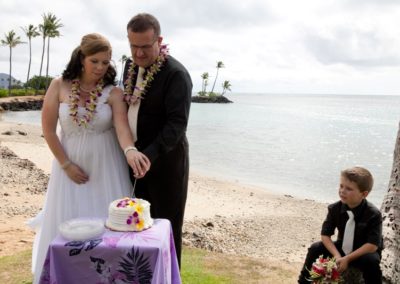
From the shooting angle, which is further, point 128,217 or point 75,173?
point 75,173

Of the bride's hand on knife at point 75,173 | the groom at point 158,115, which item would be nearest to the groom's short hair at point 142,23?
the groom at point 158,115

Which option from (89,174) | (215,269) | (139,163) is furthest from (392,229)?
(89,174)

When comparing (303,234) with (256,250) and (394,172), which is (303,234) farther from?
(394,172)

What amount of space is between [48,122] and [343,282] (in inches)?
118

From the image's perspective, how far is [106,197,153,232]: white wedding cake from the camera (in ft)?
8.93

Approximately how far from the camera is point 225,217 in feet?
37.2

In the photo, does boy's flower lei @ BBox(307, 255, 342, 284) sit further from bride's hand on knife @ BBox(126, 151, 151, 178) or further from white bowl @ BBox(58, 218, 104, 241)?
white bowl @ BBox(58, 218, 104, 241)

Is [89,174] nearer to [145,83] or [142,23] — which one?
[145,83]

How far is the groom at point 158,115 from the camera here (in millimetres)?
3305

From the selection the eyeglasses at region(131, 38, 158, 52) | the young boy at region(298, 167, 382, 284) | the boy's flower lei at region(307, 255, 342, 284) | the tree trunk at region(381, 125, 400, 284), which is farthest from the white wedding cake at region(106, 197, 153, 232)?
the tree trunk at region(381, 125, 400, 284)

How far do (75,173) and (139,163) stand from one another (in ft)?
2.49

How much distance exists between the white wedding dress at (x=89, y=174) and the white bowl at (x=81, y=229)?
833mm

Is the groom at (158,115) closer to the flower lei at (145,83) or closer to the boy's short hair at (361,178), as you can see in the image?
the flower lei at (145,83)

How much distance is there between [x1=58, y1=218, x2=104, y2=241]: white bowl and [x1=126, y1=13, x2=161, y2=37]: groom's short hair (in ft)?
4.84
